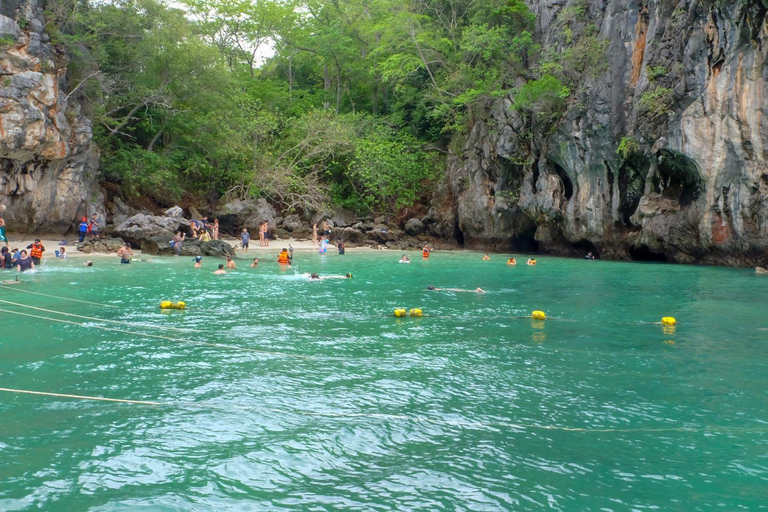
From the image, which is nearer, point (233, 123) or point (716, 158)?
point (716, 158)

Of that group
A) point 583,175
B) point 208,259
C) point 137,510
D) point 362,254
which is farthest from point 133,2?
point 137,510

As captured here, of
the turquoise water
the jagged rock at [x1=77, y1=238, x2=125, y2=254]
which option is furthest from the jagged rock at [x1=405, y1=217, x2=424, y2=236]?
the turquoise water

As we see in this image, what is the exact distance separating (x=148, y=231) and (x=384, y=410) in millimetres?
26040

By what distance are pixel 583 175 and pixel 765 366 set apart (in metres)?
Answer: 22.4

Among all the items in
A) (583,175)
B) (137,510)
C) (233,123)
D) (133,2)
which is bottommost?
(137,510)

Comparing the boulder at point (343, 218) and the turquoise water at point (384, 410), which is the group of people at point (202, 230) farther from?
the turquoise water at point (384, 410)

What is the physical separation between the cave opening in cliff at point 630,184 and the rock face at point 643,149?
0.19 feet

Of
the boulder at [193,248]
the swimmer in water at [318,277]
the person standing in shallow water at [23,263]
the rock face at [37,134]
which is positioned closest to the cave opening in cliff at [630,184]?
the swimmer in water at [318,277]

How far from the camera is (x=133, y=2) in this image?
3362 centimetres

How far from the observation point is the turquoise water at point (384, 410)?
5496 mm

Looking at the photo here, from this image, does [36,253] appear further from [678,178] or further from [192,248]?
[678,178]

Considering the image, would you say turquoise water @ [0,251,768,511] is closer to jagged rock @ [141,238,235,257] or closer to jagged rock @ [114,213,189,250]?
jagged rock @ [141,238,235,257]

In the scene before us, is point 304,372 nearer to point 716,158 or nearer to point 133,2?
point 716,158

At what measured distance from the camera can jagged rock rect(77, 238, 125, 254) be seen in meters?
27.6
